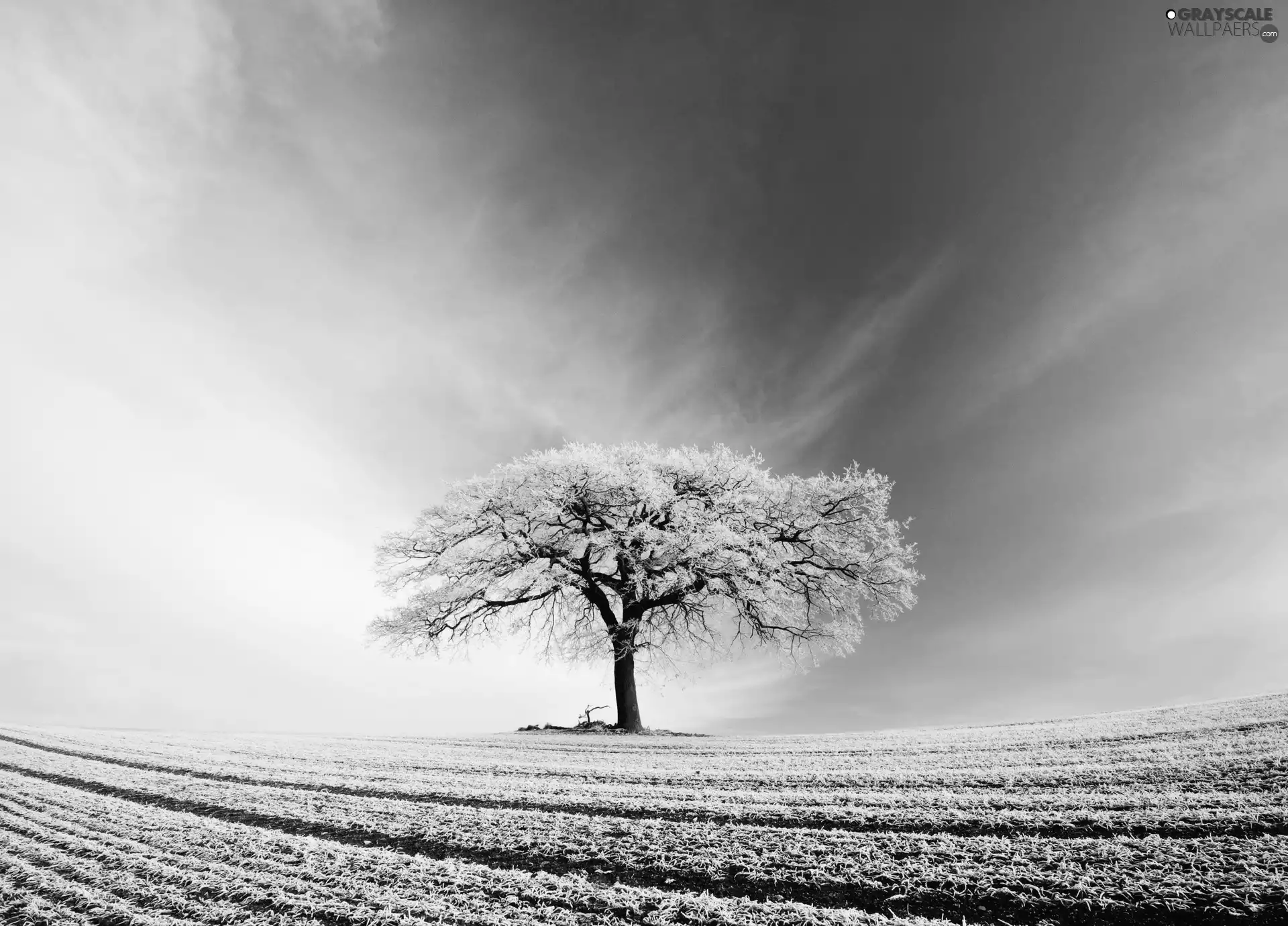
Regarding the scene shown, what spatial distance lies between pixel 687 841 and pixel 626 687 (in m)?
19.0

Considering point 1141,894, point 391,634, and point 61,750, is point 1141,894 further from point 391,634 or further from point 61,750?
point 391,634

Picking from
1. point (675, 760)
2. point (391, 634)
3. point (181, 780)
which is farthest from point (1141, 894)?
point (391, 634)

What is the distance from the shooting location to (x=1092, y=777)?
732cm

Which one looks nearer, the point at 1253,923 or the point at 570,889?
the point at 1253,923

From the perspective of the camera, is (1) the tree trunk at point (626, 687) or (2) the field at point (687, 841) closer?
(2) the field at point (687, 841)

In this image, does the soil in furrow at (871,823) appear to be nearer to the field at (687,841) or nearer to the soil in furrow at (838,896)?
the field at (687,841)

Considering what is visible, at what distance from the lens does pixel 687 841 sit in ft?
17.4

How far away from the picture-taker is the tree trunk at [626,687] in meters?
22.9

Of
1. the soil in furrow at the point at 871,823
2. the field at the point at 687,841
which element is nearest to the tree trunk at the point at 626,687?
the field at the point at 687,841

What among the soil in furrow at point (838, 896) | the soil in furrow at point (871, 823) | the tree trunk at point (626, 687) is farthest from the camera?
the tree trunk at point (626, 687)

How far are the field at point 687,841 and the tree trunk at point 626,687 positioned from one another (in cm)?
1288

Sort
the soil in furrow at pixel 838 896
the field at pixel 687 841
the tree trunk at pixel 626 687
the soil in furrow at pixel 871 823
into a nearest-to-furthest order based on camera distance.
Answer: the soil in furrow at pixel 838 896 < the field at pixel 687 841 < the soil in furrow at pixel 871 823 < the tree trunk at pixel 626 687

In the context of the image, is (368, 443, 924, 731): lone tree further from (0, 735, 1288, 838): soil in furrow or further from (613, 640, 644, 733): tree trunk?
(0, 735, 1288, 838): soil in furrow

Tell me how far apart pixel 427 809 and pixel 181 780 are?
575 centimetres
